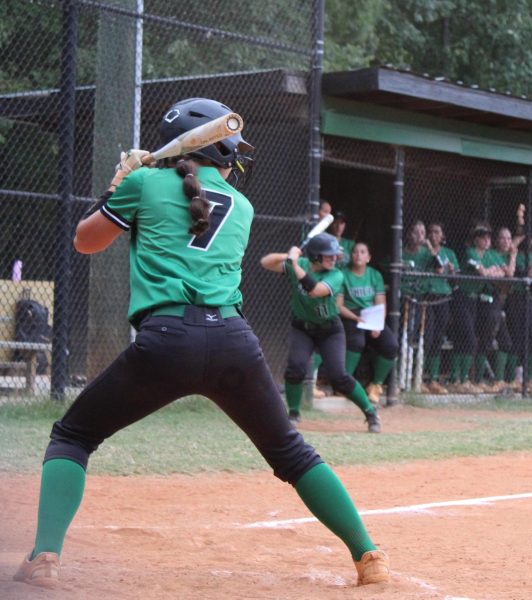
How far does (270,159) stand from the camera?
12.4 metres

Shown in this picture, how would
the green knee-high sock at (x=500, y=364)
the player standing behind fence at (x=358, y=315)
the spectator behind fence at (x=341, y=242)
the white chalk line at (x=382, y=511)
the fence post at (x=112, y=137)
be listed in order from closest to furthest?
the white chalk line at (x=382, y=511)
the fence post at (x=112, y=137)
the player standing behind fence at (x=358, y=315)
the spectator behind fence at (x=341, y=242)
the green knee-high sock at (x=500, y=364)

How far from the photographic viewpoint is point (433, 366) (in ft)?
45.6

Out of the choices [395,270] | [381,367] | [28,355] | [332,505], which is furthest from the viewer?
[395,270]

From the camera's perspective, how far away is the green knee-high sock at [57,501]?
13.3 feet

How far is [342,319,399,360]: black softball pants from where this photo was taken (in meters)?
11.9

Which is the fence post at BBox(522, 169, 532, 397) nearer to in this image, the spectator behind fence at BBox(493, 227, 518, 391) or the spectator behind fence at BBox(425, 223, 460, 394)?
the spectator behind fence at BBox(493, 227, 518, 391)

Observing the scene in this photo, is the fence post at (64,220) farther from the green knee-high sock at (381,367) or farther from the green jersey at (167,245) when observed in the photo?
the green jersey at (167,245)

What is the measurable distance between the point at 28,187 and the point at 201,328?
1010cm

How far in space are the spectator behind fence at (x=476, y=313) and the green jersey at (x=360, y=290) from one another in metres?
2.25

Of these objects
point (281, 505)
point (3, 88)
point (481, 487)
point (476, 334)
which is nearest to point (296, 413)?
point (481, 487)

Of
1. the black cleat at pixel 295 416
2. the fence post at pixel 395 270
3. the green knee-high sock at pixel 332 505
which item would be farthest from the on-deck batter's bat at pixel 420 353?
the green knee-high sock at pixel 332 505

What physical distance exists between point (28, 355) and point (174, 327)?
7.26 m

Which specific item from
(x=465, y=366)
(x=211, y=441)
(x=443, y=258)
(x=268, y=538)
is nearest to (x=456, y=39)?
(x=443, y=258)

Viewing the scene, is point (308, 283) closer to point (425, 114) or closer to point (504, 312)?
point (425, 114)
